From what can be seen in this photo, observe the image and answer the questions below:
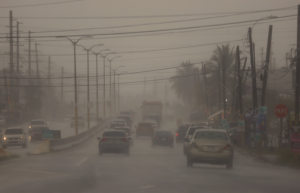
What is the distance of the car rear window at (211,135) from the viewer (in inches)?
714

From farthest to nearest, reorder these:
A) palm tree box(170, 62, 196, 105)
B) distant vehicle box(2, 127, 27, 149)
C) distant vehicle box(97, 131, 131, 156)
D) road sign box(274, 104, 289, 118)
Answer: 1. palm tree box(170, 62, 196, 105)
2. distant vehicle box(2, 127, 27, 149)
3. distant vehicle box(97, 131, 131, 156)
4. road sign box(274, 104, 289, 118)

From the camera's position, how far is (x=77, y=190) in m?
11.0

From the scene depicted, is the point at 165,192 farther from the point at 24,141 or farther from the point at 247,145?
the point at 24,141

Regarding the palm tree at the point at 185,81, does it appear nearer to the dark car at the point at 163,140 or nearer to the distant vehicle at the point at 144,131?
the distant vehicle at the point at 144,131

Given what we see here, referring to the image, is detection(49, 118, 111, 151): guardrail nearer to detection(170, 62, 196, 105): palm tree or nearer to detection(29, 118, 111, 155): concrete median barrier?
detection(29, 118, 111, 155): concrete median barrier

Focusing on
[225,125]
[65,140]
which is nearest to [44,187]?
[65,140]

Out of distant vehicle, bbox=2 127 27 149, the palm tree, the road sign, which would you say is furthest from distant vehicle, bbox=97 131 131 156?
the palm tree

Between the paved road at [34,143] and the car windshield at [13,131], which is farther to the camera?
the car windshield at [13,131]

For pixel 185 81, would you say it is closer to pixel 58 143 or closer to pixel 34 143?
pixel 34 143

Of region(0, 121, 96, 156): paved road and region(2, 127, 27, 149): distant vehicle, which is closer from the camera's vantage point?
region(0, 121, 96, 156): paved road

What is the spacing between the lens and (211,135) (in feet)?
59.8

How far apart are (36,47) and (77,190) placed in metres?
91.1

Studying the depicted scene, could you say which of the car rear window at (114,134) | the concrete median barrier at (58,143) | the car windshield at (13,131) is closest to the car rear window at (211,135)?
the car rear window at (114,134)

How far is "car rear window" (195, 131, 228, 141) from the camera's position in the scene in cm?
1812
